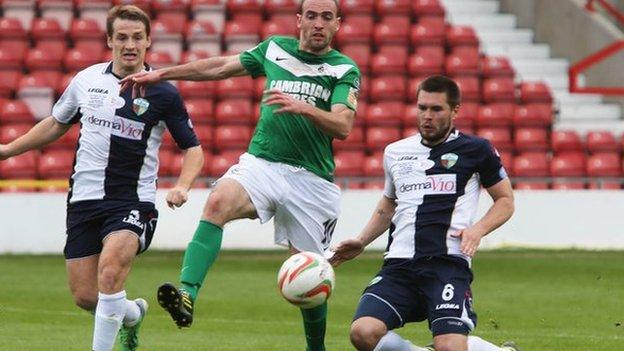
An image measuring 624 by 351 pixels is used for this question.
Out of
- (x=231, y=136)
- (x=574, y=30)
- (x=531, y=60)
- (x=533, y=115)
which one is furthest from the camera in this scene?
(x=531, y=60)

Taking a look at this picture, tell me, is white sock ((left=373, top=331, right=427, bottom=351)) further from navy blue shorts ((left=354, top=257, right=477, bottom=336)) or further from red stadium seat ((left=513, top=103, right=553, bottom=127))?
red stadium seat ((left=513, top=103, right=553, bottom=127))

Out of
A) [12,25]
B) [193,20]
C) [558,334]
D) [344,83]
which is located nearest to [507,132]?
[193,20]

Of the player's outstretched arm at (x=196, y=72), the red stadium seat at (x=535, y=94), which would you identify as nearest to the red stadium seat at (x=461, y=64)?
the red stadium seat at (x=535, y=94)

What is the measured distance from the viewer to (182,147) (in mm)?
9516

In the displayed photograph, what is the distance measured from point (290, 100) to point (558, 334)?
452 centimetres

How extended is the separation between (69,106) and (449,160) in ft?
8.51

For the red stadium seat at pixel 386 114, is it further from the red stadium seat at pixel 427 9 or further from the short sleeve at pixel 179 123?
the short sleeve at pixel 179 123

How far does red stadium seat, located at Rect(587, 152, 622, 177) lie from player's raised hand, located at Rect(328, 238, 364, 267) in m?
14.7

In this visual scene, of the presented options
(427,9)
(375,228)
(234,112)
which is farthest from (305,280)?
(427,9)

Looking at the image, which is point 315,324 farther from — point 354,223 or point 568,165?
point 568,165

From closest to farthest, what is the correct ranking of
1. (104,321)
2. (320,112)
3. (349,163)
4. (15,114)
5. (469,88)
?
(320,112) → (104,321) → (349,163) → (15,114) → (469,88)

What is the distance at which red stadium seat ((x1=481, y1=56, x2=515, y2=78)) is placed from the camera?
24828 mm

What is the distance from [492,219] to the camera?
27.6 ft

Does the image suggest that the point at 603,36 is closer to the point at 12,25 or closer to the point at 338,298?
the point at 12,25
